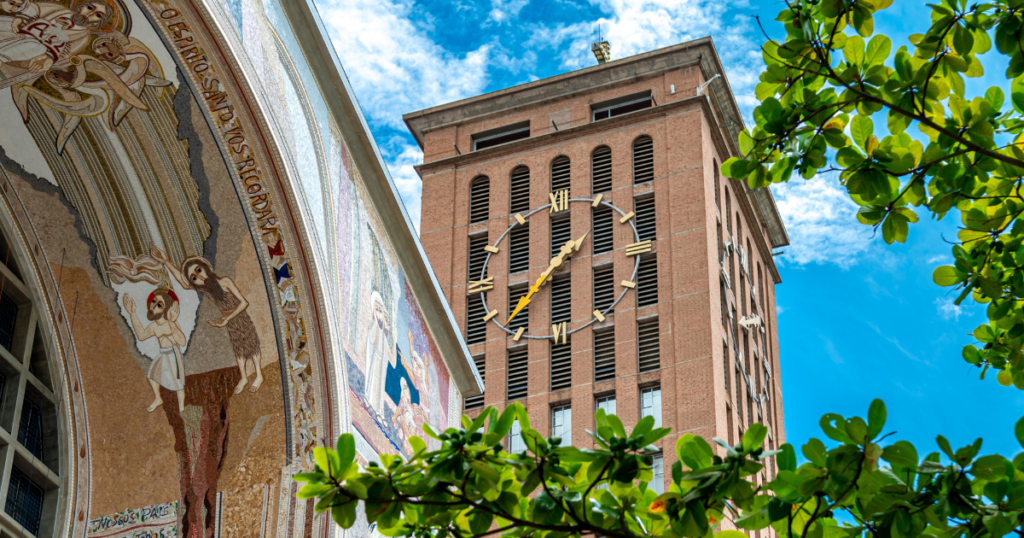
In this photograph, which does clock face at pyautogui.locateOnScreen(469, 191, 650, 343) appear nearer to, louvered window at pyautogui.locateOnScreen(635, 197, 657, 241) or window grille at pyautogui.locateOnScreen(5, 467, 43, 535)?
louvered window at pyautogui.locateOnScreen(635, 197, 657, 241)

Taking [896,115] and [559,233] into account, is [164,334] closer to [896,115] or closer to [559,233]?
[896,115]

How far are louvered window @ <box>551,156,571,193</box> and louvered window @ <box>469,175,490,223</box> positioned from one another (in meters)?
2.63

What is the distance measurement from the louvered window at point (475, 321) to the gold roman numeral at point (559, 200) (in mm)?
4105

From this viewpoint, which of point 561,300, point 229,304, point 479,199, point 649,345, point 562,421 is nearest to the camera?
point 229,304

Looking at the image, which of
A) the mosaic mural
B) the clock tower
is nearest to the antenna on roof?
the clock tower

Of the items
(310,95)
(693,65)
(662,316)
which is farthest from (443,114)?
(310,95)

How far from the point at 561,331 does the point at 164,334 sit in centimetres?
2922

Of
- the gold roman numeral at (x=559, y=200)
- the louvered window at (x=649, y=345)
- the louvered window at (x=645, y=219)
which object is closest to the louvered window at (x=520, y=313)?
the gold roman numeral at (x=559, y=200)

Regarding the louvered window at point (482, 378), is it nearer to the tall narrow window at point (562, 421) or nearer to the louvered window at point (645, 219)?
the tall narrow window at point (562, 421)

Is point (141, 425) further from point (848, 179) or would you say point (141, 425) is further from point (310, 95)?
point (848, 179)

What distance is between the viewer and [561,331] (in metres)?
44.1

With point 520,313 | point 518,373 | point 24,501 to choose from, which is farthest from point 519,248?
point 24,501

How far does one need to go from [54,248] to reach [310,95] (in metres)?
3.51

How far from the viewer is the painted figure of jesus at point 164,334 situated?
15422 millimetres
